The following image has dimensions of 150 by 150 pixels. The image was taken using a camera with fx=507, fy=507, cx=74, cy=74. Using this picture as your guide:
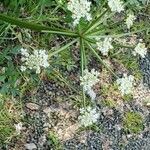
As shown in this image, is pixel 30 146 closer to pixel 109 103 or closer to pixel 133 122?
pixel 109 103

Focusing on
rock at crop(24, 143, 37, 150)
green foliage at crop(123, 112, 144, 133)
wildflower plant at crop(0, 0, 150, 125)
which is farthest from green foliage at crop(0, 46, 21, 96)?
green foliage at crop(123, 112, 144, 133)

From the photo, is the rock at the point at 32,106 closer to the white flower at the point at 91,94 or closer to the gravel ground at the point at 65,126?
the gravel ground at the point at 65,126

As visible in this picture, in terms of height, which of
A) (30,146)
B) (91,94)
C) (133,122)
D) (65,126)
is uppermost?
(91,94)

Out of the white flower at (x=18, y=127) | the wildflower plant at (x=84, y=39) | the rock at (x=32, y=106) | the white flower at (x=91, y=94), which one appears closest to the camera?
the wildflower plant at (x=84, y=39)

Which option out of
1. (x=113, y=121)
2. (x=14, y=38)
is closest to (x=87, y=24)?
(x=14, y=38)

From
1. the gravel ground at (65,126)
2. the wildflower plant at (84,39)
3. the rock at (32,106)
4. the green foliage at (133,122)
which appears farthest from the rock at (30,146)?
the green foliage at (133,122)

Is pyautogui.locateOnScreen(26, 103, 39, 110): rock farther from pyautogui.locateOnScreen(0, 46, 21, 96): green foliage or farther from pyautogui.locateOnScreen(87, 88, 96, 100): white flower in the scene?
pyautogui.locateOnScreen(87, 88, 96, 100): white flower

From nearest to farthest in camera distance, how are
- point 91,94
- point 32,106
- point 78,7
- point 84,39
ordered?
point 78,7 < point 84,39 < point 32,106 < point 91,94

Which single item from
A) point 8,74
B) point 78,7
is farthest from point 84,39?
point 8,74

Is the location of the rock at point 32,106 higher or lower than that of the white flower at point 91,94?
lower
